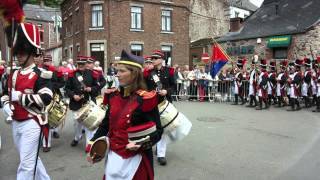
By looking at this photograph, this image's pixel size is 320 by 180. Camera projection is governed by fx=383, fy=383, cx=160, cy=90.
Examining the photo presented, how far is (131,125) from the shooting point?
3.69m

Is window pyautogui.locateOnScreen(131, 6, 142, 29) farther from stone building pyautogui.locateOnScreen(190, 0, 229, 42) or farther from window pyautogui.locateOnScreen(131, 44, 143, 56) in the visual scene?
stone building pyautogui.locateOnScreen(190, 0, 229, 42)

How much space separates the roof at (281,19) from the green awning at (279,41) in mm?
318

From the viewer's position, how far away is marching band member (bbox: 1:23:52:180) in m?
4.70

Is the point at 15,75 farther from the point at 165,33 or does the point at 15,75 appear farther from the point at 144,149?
the point at 165,33

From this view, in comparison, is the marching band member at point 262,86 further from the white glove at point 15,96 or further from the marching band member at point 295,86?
the white glove at point 15,96

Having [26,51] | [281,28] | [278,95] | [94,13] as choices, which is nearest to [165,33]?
[94,13]

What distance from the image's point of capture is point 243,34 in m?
31.7

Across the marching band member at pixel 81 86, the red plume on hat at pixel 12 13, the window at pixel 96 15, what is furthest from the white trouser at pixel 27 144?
the window at pixel 96 15

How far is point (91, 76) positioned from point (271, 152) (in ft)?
14.2

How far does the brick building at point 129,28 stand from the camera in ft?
106

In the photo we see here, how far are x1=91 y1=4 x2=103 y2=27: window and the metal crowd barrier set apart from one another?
14310mm

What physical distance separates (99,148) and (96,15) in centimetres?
3016

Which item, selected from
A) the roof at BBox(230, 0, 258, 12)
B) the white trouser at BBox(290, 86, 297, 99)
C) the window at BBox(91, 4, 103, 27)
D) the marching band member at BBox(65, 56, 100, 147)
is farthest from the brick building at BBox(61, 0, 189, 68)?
the marching band member at BBox(65, 56, 100, 147)

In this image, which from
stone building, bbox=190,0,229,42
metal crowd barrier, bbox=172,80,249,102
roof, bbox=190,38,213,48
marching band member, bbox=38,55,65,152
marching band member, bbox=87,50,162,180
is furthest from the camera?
stone building, bbox=190,0,229,42
